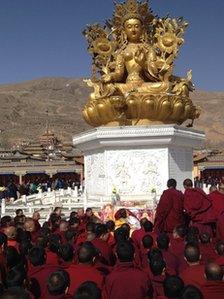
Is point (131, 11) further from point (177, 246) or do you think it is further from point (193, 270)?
point (193, 270)

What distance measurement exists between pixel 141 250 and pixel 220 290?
176 centimetres

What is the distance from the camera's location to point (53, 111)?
12312cm

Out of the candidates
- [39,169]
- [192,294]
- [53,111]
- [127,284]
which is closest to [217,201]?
[127,284]

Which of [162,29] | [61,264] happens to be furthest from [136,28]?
[61,264]

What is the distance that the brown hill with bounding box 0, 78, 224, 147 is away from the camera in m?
96.4

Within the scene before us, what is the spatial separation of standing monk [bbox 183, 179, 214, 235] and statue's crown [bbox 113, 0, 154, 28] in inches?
259

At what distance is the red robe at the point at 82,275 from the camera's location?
4.33 meters

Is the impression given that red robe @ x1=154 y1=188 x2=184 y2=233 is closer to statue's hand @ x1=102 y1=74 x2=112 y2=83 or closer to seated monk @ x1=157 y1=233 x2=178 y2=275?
seated monk @ x1=157 y1=233 x2=178 y2=275

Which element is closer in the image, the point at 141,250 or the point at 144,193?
the point at 141,250

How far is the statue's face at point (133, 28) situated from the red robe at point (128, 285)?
1000 cm

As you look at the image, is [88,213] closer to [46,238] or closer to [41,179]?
[46,238]

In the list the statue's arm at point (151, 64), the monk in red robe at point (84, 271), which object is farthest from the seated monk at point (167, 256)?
the statue's arm at point (151, 64)

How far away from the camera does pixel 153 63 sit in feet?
42.9

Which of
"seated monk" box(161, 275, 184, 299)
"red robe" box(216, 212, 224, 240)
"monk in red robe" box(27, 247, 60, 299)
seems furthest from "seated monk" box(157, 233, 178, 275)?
"red robe" box(216, 212, 224, 240)
